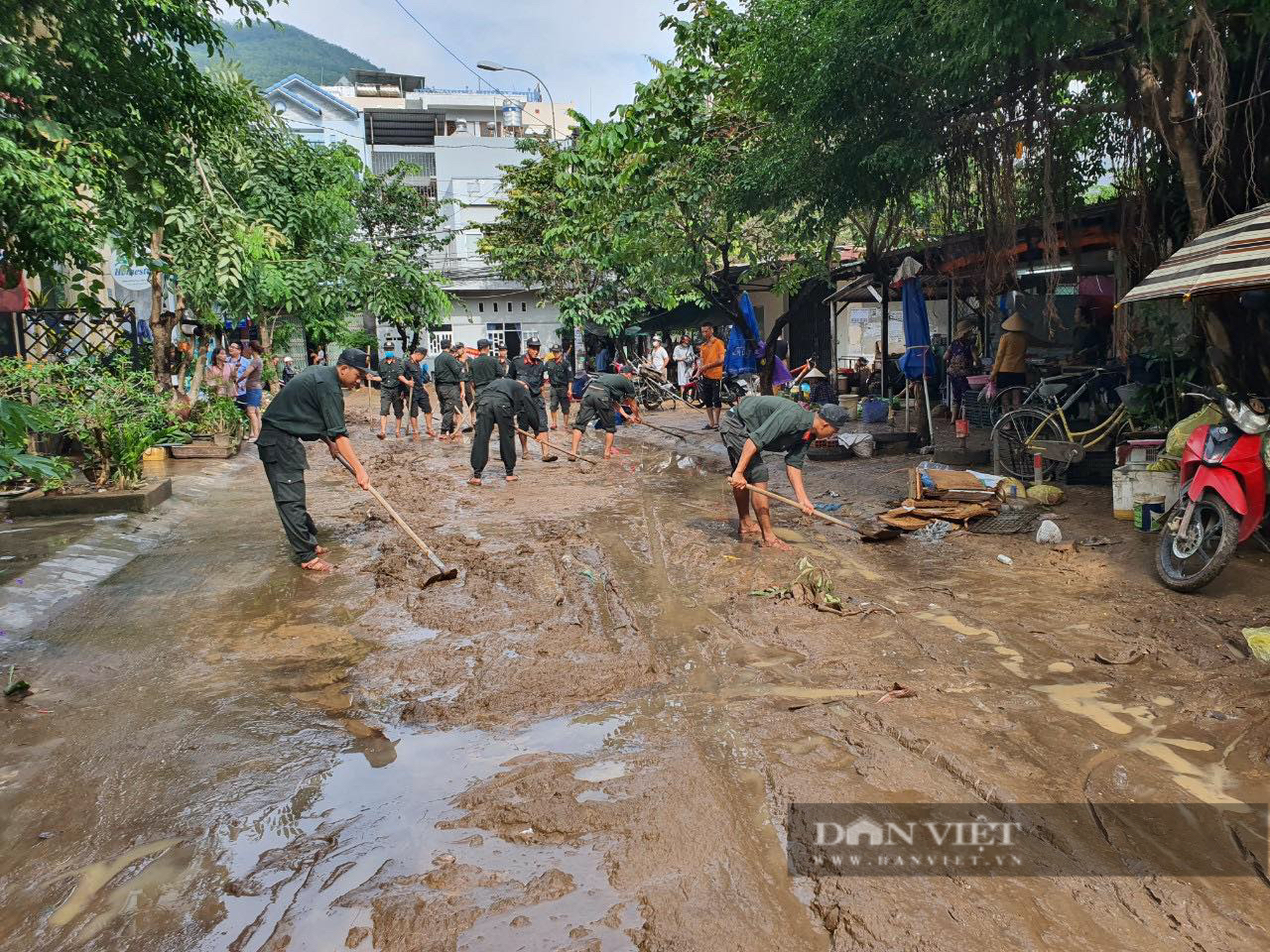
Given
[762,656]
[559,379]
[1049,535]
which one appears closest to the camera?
[762,656]

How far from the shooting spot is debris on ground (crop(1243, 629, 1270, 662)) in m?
4.82

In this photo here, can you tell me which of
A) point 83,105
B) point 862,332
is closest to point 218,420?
point 83,105

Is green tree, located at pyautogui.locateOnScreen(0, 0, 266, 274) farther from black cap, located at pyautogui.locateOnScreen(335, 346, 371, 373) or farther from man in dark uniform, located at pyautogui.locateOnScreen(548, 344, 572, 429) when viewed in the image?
man in dark uniform, located at pyautogui.locateOnScreen(548, 344, 572, 429)

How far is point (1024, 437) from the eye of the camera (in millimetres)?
9922

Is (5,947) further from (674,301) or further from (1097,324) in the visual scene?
(674,301)

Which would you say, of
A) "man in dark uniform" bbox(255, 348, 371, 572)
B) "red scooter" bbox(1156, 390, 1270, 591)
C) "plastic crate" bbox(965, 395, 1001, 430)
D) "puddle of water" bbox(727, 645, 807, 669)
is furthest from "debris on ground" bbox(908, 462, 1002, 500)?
"man in dark uniform" bbox(255, 348, 371, 572)

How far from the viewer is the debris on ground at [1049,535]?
7613 millimetres

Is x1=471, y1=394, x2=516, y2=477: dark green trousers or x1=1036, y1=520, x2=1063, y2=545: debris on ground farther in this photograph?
x1=471, y1=394, x2=516, y2=477: dark green trousers

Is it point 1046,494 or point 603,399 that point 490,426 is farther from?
point 1046,494

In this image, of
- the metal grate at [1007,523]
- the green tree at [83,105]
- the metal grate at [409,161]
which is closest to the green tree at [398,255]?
the metal grate at [409,161]

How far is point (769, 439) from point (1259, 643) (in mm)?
3682

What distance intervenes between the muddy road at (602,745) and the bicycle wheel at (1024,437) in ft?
6.74

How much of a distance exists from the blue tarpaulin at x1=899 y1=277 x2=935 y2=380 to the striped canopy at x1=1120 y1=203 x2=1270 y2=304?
21.3 ft

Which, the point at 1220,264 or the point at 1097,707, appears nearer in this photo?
the point at 1097,707
